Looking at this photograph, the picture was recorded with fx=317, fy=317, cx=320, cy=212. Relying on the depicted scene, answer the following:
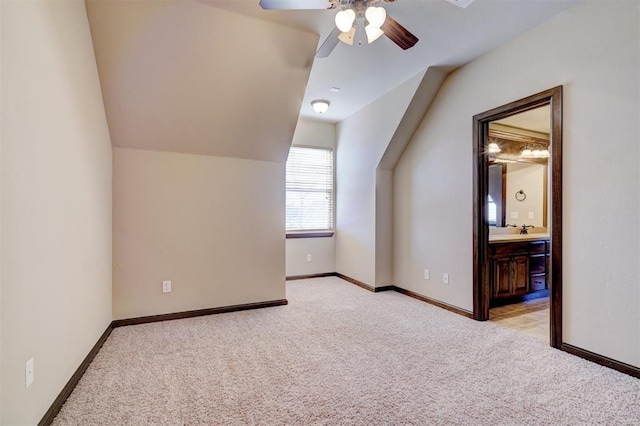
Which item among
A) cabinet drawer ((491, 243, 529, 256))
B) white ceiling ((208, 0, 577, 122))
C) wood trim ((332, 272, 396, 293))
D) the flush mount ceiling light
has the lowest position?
wood trim ((332, 272, 396, 293))

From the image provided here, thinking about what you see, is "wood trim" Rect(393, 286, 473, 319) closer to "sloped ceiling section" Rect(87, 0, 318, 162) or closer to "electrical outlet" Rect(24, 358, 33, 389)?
"sloped ceiling section" Rect(87, 0, 318, 162)

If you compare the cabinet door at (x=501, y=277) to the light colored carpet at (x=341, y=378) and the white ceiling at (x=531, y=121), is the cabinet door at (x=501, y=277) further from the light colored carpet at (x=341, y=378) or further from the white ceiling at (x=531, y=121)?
the white ceiling at (x=531, y=121)

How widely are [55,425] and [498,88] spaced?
4.03 meters

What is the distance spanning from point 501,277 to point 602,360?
5.04 ft

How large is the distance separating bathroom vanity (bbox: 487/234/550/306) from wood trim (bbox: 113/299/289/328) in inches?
97.6

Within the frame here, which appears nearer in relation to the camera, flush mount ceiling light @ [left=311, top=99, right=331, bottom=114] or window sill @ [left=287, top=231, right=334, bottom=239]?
flush mount ceiling light @ [left=311, top=99, right=331, bottom=114]

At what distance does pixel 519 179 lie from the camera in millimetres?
4953

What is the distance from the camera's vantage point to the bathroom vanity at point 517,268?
3693 mm

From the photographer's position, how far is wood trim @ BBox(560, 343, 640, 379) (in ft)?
6.84

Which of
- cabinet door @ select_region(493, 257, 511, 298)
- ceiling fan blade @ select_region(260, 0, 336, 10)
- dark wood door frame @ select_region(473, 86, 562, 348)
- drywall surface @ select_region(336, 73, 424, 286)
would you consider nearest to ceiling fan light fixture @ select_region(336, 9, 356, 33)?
ceiling fan blade @ select_region(260, 0, 336, 10)

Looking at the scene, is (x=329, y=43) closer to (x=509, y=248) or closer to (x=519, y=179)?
(x=509, y=248)

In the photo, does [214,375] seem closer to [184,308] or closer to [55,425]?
[55,425]

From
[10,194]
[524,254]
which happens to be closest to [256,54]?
[10,194]

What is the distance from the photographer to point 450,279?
3.54m
